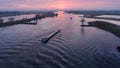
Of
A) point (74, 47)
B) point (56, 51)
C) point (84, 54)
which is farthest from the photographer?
point (74, 47)

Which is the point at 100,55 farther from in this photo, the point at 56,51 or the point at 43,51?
the point at 43,51

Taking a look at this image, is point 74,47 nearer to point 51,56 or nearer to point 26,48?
point 51,56

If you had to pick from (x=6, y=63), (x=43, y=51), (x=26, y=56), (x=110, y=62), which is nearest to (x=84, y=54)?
(x=110, y=62)

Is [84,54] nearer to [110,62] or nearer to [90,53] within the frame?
[90,53]

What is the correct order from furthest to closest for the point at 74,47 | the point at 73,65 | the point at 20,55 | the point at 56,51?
the point at 74,47 → the point at 56,51 → the point at 20,55 → the point at 73,65

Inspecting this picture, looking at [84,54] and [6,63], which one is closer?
[6,63]

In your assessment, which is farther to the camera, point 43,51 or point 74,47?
point 74,47

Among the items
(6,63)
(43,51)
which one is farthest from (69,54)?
(6,63)

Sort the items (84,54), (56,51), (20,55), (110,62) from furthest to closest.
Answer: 1. (56,51)
2. (84,54)
3. (20,55)
4. (110,62)

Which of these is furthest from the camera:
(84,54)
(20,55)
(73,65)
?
(84,54)
